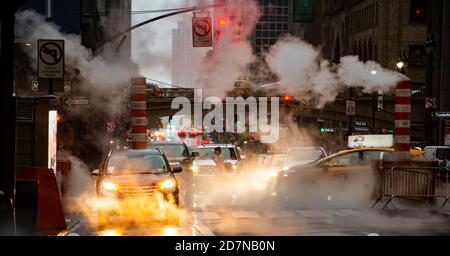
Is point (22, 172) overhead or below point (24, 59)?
below

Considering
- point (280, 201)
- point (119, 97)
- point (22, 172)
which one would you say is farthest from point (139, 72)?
point (22, 172)

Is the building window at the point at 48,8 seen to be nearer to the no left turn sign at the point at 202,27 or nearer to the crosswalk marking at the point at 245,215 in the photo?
the no left turn sign at the point at 202,27

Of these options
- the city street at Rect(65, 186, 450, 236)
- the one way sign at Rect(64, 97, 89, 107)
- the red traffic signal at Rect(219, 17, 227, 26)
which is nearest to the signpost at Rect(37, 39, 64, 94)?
the city street at Rect(65, 186, 450, 236)

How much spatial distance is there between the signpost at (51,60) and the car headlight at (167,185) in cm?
398

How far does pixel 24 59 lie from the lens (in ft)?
101

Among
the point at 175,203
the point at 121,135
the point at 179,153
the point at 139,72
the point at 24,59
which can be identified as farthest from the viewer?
the point at 121,135

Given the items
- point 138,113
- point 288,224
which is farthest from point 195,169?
point 288,224

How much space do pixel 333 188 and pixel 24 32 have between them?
16045 millimetres

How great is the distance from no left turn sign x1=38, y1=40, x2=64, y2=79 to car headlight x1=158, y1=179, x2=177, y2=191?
3979 millimetres

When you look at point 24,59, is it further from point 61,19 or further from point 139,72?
point 61,19

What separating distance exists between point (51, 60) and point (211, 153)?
9.94 m

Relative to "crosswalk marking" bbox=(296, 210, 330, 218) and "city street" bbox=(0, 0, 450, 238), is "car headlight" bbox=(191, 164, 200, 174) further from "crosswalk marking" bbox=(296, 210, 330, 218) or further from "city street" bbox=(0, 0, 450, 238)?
"crosswalk marking" bbox=(296, 210, 330, 218)

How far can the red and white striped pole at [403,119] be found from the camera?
21031 mm

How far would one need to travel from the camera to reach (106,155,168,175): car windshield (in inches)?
672
